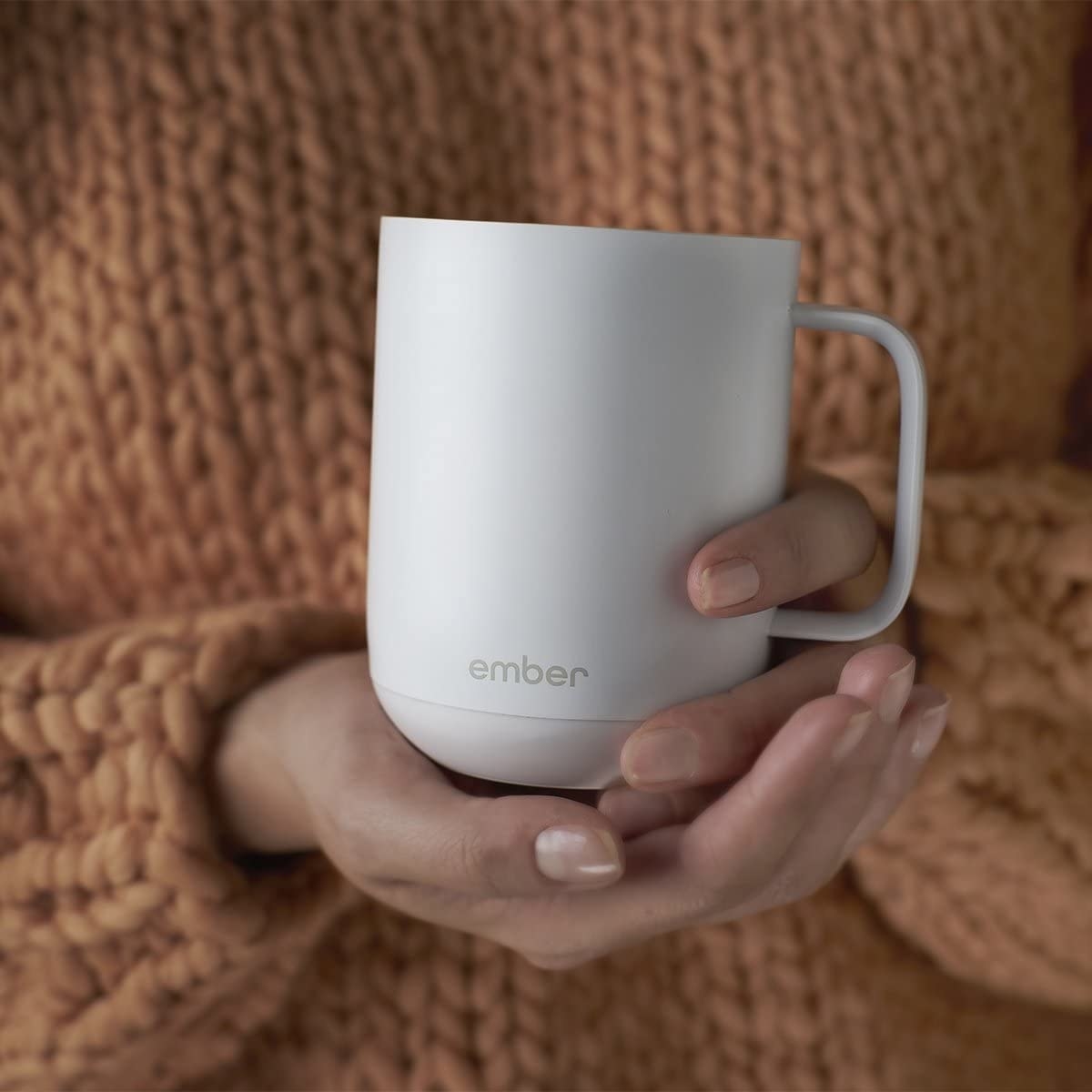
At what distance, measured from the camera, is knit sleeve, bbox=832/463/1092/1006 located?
27.3 inches

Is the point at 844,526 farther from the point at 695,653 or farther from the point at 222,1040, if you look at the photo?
the point at 222,1040

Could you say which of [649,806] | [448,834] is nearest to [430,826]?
[448,834]

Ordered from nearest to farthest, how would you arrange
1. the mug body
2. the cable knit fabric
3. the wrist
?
the mug body < the wrist < the cable knit fabric

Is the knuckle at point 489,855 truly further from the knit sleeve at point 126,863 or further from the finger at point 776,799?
the knit sleeve at point 126,863

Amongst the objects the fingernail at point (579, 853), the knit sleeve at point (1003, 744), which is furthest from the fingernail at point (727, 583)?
the knit sleeve at point (1003, 744)

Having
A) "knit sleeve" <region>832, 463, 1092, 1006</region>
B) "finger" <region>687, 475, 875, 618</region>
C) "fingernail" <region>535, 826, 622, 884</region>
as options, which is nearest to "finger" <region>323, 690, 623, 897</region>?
"fingernail" <region>535, 826, 622, 884</region>

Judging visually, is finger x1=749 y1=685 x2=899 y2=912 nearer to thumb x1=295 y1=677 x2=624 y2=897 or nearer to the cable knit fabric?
thumb x1=295 y1=677 x2=624 y2=897

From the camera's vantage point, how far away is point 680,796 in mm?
550

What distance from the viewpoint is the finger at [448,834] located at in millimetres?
458

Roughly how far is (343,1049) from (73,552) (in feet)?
1.21

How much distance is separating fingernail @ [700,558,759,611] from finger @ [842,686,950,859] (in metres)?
0.10

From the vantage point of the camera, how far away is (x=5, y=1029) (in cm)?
68

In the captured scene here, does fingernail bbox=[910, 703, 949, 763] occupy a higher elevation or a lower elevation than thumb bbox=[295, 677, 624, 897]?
higher

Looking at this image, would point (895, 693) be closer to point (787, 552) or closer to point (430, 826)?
point (787, 552)
